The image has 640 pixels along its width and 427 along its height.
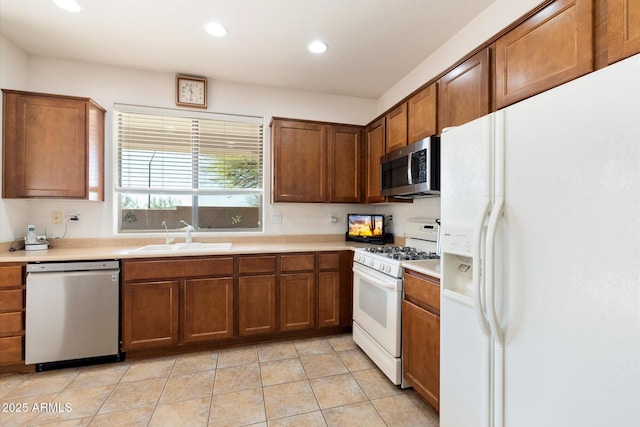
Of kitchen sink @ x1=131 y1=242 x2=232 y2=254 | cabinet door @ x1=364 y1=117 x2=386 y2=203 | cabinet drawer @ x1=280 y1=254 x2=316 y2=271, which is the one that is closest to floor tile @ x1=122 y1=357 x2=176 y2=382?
kitchen sink @ x1=131 y1=242 x2=232 y2=254

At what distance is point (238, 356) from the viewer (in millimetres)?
2551

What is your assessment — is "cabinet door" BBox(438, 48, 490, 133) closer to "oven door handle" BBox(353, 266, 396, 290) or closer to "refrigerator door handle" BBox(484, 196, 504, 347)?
"refrigerator door handle" BBox(484, 196, 504, 347)

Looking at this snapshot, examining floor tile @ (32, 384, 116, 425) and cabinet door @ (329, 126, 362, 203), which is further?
cabinet door @ (329, 126, 362, 203)

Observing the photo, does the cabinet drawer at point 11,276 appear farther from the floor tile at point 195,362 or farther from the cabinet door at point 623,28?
the cabinet door at point 623,28

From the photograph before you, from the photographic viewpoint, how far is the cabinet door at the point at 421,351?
5.59 ft

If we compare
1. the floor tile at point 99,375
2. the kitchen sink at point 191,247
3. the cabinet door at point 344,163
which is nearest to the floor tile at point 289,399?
the floor tile at point 99,375

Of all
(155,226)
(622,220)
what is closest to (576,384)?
(622,220)

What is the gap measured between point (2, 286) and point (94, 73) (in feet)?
6.73

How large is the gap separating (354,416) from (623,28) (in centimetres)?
227

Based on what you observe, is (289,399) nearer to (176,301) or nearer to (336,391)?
(336,391)

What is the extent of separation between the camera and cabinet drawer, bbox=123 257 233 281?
7.95 feet

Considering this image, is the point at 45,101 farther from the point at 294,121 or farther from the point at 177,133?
the point at 294,121

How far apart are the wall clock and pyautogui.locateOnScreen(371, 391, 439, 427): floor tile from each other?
3176 millimetres

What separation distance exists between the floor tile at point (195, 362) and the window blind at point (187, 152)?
164 cm
